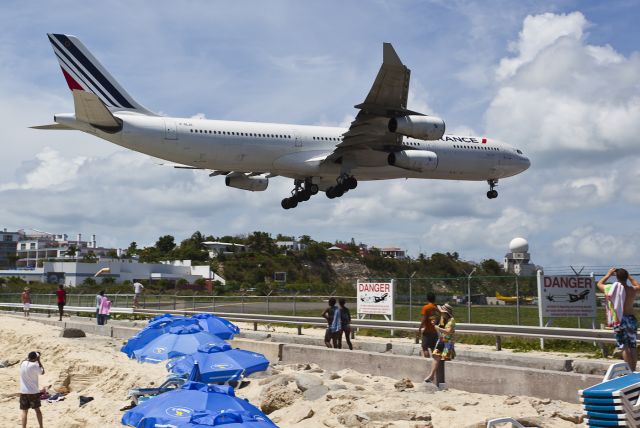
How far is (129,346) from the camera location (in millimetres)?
18109

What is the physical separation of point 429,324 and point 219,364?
13.1 ft

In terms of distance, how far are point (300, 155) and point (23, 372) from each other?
1783 cm

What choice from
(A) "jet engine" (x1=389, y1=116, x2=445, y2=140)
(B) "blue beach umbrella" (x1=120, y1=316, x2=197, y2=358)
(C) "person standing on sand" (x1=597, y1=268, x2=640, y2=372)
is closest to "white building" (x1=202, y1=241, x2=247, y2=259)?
(A) "jet engine" (x1=389, y1=116, x2=445, y2=140)

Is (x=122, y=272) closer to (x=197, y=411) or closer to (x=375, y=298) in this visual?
(x=375, y=298)

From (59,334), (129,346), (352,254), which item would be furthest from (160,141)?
(352,254)

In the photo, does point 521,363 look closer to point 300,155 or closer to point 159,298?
point 300,155

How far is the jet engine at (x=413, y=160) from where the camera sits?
94.5 ft

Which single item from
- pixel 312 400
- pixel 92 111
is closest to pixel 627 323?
pixel 312 400

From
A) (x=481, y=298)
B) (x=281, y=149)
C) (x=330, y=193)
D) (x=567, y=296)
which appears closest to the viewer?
(x=567, y=296)

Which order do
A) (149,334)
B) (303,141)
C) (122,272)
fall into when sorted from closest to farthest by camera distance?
(149,334) < (303,141) < (122,272)

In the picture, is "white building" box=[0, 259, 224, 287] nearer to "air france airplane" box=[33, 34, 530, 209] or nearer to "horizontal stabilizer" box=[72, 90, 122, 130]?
"air france airplane" box=[33, 34, 530, 209]

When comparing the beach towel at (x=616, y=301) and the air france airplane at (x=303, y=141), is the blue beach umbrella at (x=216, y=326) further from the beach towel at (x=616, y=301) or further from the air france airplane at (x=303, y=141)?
the beach towel at (x=616, y=301)

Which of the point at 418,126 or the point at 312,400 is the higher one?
the point at 418,126

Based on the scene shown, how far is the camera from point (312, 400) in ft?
39.9
